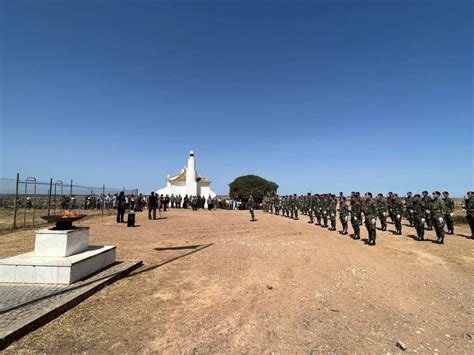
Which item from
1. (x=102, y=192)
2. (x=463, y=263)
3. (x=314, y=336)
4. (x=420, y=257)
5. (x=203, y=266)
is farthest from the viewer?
(x=102, y=192)

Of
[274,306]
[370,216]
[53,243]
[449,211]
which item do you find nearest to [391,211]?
[449,211]

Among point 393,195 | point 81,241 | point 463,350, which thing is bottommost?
point 463,350

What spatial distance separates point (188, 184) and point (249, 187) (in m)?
23.6

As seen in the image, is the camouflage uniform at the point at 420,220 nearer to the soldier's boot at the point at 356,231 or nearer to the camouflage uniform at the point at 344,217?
the soldier's boot at the point at 356,231

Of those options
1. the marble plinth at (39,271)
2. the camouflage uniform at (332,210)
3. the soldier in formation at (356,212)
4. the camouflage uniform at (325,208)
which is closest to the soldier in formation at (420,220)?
the soldier in formation at (356,212)

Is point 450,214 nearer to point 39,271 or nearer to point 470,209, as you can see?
point 470,209

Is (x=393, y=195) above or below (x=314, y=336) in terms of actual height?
above

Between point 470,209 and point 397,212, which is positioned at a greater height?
point 470,209

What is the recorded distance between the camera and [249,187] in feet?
208

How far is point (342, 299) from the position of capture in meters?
5.53

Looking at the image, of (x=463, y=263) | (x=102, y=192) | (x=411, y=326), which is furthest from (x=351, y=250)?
(x=102, y=192)

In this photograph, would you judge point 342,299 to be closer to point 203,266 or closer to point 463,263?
point 203,266

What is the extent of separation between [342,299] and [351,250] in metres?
4.90

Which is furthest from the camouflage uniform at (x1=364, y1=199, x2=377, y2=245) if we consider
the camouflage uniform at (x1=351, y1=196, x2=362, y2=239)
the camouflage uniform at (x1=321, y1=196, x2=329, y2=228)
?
the camouflage uniform at (x1=321, y1=196, x2=329, y2=228)
